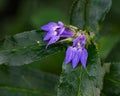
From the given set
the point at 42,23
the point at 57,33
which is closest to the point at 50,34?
the point at 57,33

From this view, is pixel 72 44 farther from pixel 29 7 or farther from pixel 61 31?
A: pixel 29 7

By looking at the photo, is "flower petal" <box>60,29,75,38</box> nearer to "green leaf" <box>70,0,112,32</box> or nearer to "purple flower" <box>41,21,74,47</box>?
"purple flower" <box>41,21,74,47</box>

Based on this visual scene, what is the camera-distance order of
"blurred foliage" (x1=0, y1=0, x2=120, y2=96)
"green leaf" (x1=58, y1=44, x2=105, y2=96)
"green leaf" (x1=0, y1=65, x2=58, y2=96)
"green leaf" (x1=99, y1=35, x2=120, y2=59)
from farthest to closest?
"green leaf" (x1=99, y1=35, x2=120, y2=59)
"blurred foliage" (x1=0, y1=0, x2=120, y2=96)
"green leaf" (x1=0, y1=65, x2=58, y2=96)
"green leaf" (x1=58, y1=44, x2=105, y2=96)

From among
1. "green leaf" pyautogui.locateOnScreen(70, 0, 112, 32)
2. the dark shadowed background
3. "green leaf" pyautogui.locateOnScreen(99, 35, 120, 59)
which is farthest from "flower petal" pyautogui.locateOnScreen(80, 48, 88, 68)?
the dark shadowed background

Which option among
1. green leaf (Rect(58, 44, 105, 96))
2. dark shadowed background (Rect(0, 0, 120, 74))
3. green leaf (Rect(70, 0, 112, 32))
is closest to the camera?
green leaf (Rect(58, 44, 105, 96))

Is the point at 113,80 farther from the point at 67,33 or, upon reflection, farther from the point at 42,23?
the point at 42,23

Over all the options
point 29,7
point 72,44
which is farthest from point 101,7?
point 29,7
